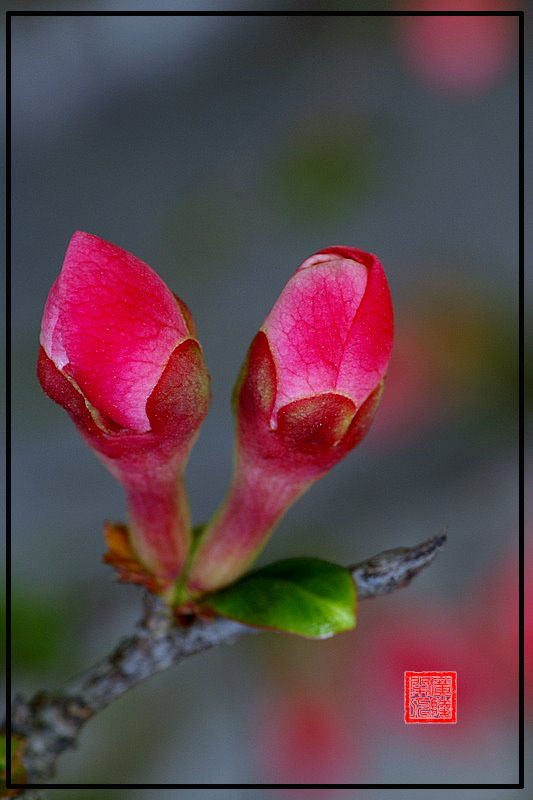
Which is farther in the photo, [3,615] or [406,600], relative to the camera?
[406,600]

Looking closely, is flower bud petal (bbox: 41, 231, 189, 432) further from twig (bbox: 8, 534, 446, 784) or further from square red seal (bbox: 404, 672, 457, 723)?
square red seal (bbox: 404, 672, 457, 723)

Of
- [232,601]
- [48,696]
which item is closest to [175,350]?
[232,601]

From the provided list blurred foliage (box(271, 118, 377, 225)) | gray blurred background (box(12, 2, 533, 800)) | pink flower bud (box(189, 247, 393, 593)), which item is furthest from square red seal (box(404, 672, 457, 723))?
blurred foliage (box(271, 118, 377, 225))

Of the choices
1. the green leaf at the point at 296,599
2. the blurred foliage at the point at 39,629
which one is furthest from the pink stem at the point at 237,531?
the blurred foliage at the point at 39,629

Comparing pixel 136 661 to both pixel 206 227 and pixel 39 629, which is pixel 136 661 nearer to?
pixel 39 629

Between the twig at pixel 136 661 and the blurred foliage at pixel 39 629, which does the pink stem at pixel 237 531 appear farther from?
the blurred foliage at pixel 39 629

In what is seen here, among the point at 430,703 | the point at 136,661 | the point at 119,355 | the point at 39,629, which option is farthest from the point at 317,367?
the point at 39,629

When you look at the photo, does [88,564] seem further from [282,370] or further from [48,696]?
[282,370]
